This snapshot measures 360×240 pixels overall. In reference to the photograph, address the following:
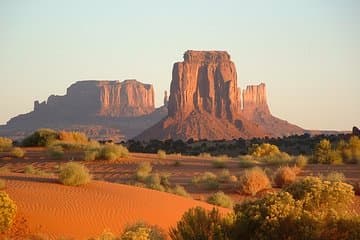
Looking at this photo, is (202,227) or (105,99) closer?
(202,227)

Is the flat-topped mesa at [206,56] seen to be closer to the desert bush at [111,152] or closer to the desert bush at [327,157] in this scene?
the desert bush at [327,157]

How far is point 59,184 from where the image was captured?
17266mm

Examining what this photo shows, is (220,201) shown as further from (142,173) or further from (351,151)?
(351,151)

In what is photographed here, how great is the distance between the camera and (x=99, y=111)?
493 ft

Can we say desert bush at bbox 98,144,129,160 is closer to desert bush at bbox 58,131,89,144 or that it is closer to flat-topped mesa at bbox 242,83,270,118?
desert bush at bbox 58,131,89,144

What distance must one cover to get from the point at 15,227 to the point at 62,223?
1133mm

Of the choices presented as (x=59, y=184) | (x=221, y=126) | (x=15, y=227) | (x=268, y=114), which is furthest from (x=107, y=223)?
(x=268, y=114)

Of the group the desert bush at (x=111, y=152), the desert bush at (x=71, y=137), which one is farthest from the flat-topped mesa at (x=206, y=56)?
the desert bush at (x=111, y=152)

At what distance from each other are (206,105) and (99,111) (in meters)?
47.6

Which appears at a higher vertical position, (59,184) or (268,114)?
(268,114)

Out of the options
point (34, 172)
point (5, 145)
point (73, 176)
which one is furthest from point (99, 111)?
point (73, 176)

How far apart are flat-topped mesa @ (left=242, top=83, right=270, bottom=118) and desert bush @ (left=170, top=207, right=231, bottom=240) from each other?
138823 mm

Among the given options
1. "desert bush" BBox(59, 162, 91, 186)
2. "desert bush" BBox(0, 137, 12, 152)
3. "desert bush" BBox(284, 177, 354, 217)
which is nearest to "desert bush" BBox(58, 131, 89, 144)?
"desert bush" BBox(0, 137, 12, 152)

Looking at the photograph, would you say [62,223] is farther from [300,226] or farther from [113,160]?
[113,160]
